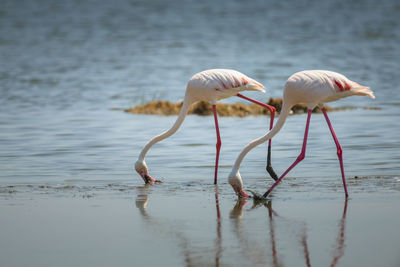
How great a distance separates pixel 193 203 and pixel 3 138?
20.7 feet

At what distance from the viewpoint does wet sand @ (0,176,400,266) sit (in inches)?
222

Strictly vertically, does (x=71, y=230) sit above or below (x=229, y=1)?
below

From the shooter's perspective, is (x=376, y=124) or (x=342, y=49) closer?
(x=376, y=124)

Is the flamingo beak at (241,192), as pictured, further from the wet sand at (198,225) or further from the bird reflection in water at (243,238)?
the bird reflection in water at (243,238)

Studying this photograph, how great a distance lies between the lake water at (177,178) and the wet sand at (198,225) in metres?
0.02

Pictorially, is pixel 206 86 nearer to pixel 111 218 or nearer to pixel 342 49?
pixel 111 218

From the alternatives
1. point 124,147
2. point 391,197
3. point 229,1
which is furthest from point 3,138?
point 229,1

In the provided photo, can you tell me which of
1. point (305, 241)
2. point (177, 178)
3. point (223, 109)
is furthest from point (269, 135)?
point (223, 109)

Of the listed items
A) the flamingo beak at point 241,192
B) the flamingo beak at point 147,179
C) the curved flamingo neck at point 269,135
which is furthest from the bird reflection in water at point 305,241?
the flamingo beak at point 147,179

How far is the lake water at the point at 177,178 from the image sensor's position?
232 inches

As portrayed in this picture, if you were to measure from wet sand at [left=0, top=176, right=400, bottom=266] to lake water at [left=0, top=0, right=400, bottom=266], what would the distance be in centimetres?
2

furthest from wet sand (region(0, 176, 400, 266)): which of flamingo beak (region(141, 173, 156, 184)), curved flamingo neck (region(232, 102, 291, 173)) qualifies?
curved flamingo neck (region(232, 102, 291, 173))

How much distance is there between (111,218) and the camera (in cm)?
700

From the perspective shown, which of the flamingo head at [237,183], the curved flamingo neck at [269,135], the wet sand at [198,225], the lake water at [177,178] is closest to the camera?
the wet sand at [198,225]
